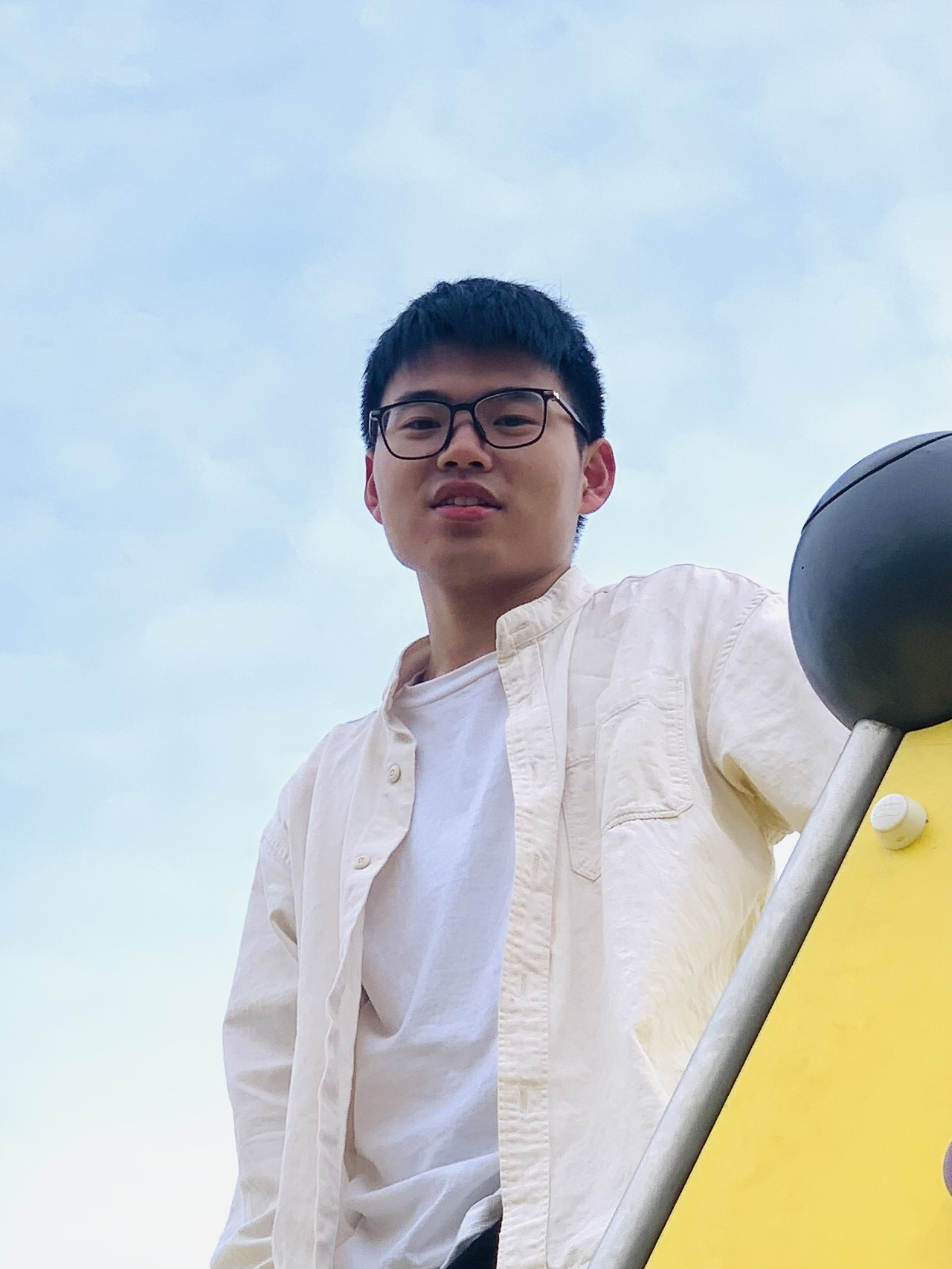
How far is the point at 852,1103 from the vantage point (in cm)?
60

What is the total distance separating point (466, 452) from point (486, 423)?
0.24 feet

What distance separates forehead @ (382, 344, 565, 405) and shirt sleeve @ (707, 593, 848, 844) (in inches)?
20.6

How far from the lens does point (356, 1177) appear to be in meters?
1.67

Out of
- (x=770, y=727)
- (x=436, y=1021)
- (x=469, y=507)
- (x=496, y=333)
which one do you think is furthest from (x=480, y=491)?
(x=436, y=1021)

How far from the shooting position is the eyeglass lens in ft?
6.52

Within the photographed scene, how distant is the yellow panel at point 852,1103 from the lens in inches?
22.2

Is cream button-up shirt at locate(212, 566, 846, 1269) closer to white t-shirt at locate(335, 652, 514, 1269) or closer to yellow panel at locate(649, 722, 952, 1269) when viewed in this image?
white t-shirt at locate(335, 652, 514, 1269)

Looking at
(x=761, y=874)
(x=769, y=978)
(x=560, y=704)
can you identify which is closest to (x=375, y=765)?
(x=560, y=704)

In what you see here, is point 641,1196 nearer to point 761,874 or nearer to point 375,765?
point 761,874

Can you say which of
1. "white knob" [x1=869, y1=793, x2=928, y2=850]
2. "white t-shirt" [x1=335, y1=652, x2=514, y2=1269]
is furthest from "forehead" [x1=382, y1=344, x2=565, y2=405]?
"white knob" [x1=869, y1=793, x2=928, y2=850]

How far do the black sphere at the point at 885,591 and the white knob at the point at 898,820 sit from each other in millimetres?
66

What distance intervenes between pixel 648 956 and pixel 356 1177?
50cm

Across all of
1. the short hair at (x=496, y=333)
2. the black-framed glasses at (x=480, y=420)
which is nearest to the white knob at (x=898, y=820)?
the black-framed glasses at (x=480, y=420)

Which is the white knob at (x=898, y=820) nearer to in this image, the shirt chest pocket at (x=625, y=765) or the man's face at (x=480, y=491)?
the shirt chest pocket at (x=625, y=765)
